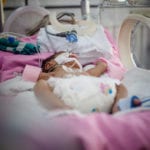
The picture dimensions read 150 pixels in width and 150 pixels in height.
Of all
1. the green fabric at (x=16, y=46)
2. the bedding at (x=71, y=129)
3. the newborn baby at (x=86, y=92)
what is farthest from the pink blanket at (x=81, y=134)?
the green fabric at (x=16, y=46)

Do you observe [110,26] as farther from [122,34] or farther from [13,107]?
[13,107]

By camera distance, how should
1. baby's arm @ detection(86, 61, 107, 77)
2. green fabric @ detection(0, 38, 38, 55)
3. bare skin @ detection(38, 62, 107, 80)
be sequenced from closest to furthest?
bare skin @ detection(38, 62, 107, 80), baby's arm @ detection(86, 61, 107, 77), green fabric @ detection(0, 38, 38, 55)

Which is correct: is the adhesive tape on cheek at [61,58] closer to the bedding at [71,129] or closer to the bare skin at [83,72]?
the bare skin at [83,72]

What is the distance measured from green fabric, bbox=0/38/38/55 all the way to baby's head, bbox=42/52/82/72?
14cm

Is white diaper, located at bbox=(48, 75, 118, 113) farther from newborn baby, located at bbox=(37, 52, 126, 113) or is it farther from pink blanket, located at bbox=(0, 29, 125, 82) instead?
pink blanket, located at bbox=(0, 29, 125, 82)

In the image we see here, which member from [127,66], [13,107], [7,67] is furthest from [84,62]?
[13,107]

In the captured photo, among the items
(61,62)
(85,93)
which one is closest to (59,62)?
(61,62)

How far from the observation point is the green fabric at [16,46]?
1.48m

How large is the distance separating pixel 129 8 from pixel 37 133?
1.86m

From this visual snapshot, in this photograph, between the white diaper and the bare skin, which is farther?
the bare skin

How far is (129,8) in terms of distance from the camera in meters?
2.24

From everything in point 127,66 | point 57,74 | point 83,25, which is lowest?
point 127,66

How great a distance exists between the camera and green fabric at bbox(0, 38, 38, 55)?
1.48 m

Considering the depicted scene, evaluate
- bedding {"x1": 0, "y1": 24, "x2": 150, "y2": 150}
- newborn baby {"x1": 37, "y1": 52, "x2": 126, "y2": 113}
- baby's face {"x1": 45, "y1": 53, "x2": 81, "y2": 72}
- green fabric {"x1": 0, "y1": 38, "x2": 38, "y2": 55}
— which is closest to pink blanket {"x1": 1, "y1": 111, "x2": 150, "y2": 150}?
bedding {"x1": 0, "y1": 24, "x2": 150, "y2": 150}
